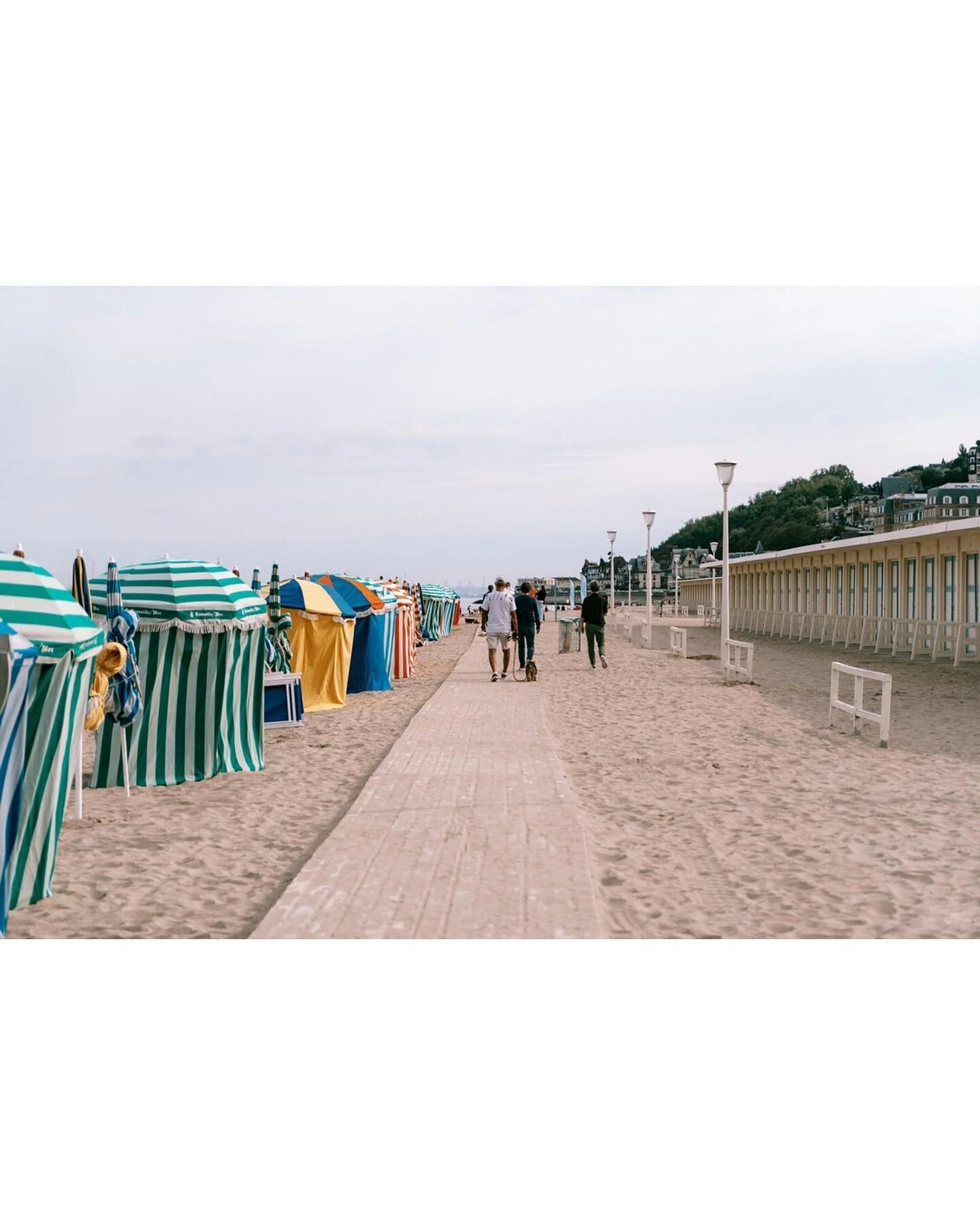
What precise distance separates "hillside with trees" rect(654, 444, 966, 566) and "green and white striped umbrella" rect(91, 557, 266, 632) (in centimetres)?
10032

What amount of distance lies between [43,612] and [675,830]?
3.48 m

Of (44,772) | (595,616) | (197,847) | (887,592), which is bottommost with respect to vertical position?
(197,847)

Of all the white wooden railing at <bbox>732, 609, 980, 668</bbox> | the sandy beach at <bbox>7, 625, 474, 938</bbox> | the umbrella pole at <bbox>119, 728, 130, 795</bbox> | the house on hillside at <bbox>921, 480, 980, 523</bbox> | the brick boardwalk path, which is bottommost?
the sandy beach at <bbox>7, 625, 474, 938</bbox>

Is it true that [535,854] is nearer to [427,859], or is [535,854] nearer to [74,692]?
[427,859]

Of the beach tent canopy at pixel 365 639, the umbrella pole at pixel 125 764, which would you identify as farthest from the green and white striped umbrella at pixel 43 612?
the beach tent canopy at pixel 365 639

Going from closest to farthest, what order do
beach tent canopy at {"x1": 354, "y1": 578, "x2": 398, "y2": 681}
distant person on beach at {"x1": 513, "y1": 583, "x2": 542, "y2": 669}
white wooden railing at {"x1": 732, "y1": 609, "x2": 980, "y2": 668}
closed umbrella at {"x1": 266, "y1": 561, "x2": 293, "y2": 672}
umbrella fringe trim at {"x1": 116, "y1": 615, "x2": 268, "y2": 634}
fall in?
umbrella fringe trim at {"x1": 116, "y1": 615, "x2": 268, "y2": 634}
closed umbrella at {"x1": 266, "y1": 561, "x2": 293, "y2": 672}
beach tent canopy at {"x1": 354, "y1": 578, "x2": 398, "y2": 681}
distant person on beach at {"x1": 513, "y1": 583, "x2": 542, "y2": 669}
white wooden railing at {"x1": 732, "y1": 609, "x2": 980, "y2": 668}

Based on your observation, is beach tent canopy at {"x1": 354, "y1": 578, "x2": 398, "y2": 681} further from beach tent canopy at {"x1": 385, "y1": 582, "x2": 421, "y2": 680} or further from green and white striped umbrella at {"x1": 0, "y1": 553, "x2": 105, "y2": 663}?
green and white striped umbrella at {"x1": 0, "y1": 553, "x2": 105, "y2": 663}

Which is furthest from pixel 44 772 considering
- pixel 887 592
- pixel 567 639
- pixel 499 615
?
pixel 887 592

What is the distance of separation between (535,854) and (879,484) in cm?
13434

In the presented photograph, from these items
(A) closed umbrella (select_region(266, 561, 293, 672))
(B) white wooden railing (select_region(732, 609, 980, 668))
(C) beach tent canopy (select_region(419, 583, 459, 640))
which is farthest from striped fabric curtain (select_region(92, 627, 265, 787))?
(C) beach tent canopy (select_region(419, 583, 459, 640))

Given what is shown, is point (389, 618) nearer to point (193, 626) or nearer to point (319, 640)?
point (319, 640)

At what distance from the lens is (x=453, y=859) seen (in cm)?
496

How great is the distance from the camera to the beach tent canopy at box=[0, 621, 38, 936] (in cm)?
365

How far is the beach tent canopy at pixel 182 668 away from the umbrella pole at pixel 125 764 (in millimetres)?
87
